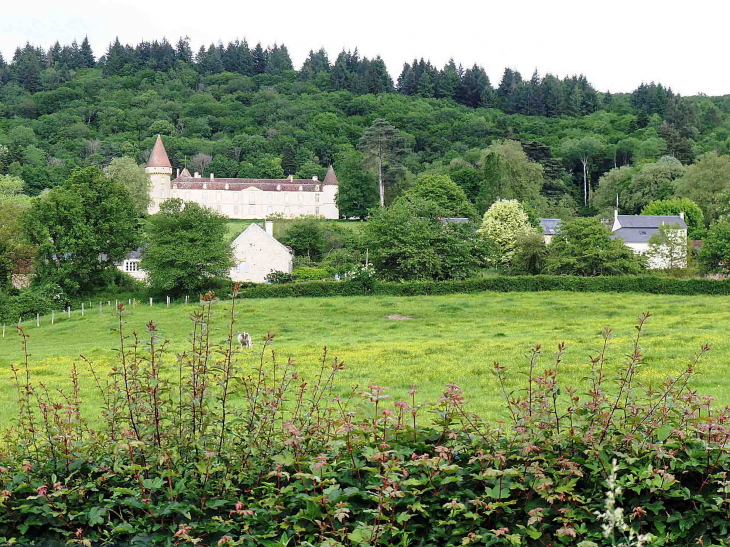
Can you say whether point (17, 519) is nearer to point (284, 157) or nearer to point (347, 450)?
point (347, 450)

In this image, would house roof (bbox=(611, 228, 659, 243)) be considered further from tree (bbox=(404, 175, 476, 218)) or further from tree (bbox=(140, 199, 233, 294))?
tree (bbox=(140, 199, 233, 294))

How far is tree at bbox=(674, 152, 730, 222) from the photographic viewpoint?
334ft

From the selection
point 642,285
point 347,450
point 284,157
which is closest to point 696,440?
point 347,450

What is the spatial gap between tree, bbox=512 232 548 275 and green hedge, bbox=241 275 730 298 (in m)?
14.2

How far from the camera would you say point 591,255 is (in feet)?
184

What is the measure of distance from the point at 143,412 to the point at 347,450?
191 centimetres

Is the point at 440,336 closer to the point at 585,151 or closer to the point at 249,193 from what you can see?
the point at 249,193

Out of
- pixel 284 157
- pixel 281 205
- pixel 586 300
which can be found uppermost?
pixel 284 157

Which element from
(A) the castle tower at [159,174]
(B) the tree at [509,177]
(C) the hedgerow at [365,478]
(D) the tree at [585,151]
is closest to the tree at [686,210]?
(B) the tree at [509,177]

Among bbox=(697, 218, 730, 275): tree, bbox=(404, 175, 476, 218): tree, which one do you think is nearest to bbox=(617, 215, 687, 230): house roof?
bbox=(404, 175, 476, 218): tree

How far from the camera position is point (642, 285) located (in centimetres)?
4672

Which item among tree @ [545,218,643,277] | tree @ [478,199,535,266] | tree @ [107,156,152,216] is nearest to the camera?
tree @ [545,218,643,277]

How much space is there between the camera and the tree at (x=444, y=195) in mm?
89000

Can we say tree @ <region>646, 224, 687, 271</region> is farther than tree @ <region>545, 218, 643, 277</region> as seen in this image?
Yes
